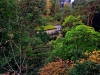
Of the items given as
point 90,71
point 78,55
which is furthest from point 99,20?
point 90,71

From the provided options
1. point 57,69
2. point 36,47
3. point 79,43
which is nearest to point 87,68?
point 57,69

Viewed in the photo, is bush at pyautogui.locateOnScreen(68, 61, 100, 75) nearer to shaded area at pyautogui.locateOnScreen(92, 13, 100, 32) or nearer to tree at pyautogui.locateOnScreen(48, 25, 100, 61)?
tree at pyautogui.locateOnScreen(48, 25, 100, 61)

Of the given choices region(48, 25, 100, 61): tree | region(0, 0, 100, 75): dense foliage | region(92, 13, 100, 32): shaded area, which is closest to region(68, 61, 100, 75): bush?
region(0, 0, 100, 75): dense foliage

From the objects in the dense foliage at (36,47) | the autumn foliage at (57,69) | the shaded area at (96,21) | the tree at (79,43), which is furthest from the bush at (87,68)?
the shaded area at (96,21)

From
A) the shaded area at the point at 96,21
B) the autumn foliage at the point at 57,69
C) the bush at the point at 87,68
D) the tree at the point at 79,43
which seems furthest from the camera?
the shaded area at the point at 96,21

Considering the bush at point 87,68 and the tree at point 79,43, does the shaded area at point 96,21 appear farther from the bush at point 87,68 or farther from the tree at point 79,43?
the bush at point 87,68

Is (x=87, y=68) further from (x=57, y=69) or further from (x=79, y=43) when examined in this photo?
(x=79, y=43)

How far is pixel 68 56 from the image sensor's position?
1068 cm

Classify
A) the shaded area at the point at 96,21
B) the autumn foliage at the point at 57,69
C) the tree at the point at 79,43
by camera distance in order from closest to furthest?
the autumn foliage at the point at 57,69 → the tree at the point at 79,43 → the shaded area at the point at 96,21

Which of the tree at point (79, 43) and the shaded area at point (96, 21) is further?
the shaded area at point (96, 21)

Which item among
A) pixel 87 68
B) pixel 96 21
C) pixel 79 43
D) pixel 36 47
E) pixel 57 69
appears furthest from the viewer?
pixel 96 21

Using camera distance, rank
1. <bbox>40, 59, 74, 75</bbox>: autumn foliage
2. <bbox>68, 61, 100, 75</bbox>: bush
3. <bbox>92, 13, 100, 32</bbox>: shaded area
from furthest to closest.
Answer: <bbox>92, 13, 100, 32</bbox>: shaded area
<bbox>40, 59, 74, 75</bbox>: autumn foliage
<bbox>68, 61, 100, 75</bbox>: bush

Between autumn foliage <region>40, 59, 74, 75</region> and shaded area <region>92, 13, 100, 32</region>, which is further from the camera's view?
shaded area <region>92, 13, 100, 32</region>

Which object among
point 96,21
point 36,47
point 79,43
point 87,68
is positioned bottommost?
point 96,21
